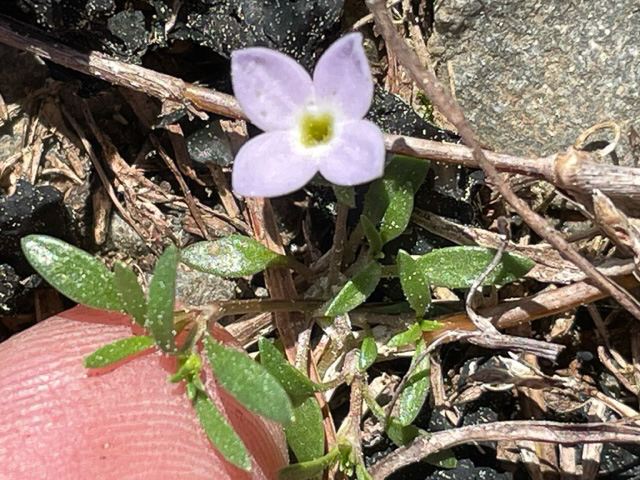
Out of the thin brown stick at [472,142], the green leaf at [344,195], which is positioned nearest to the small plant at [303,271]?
the green leaf at [344,195]

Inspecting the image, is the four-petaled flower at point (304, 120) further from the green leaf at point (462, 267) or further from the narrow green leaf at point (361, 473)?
the narrow green leaf at point (361, 473)

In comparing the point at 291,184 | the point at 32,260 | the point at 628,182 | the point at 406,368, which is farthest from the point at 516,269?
the point at 32,260

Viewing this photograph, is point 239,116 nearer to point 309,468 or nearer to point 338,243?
point 338,243

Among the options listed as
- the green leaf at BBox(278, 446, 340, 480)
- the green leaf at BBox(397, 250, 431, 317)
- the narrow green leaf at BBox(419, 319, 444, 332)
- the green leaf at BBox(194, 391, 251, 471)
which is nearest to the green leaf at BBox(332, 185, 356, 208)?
the green leaf at BBox(397, 250, 431, 317)

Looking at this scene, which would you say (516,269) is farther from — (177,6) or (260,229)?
(177,6)

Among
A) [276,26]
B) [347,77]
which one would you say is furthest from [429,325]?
[276,26]

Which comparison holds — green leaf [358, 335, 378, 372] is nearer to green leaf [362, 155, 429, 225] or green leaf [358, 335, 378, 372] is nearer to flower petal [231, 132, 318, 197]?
green leaf [362, 155, 429, 225]
